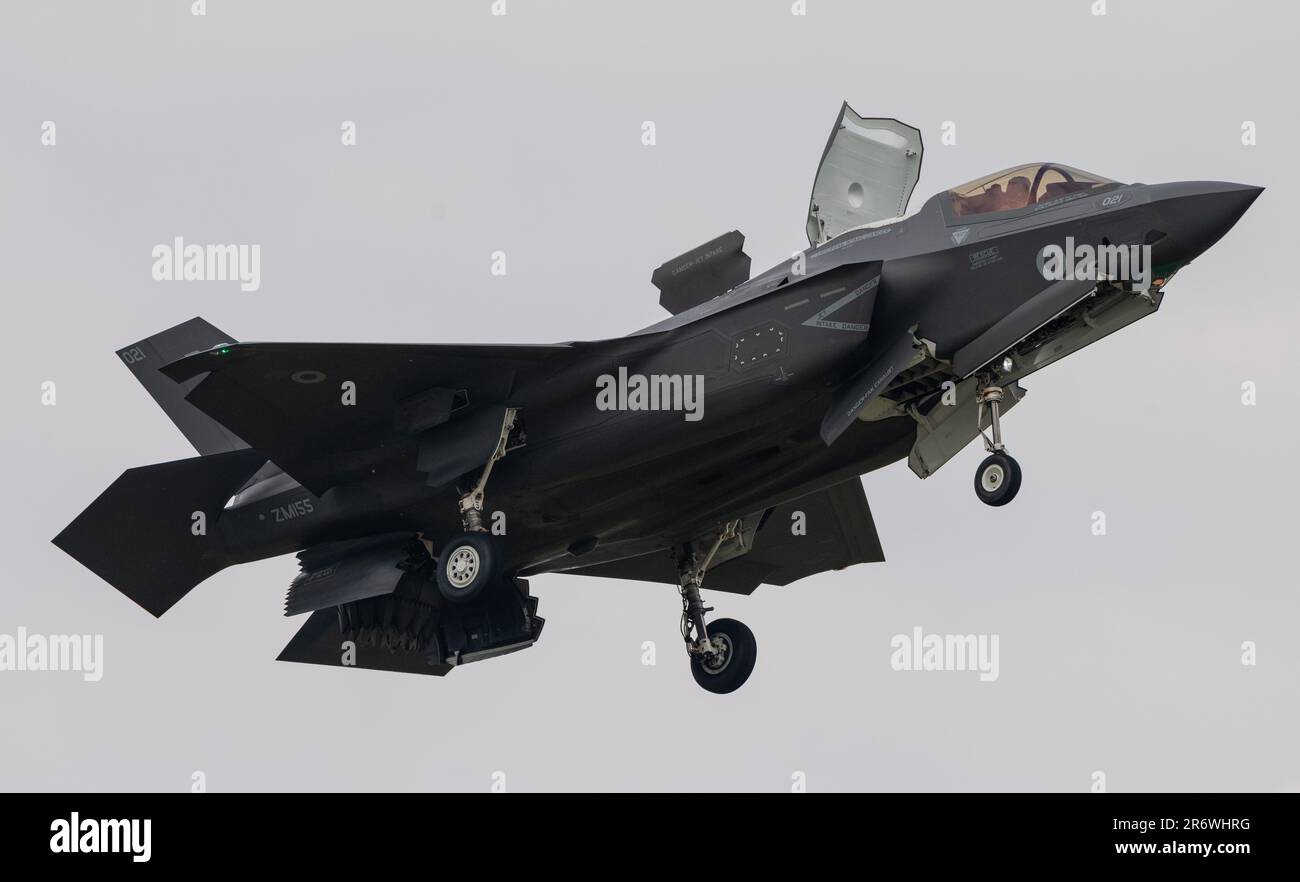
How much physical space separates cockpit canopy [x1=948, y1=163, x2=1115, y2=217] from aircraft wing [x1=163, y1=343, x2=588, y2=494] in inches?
196

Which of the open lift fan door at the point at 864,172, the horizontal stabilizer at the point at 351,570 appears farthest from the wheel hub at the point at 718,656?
the open lift fan door at the point at 864,172

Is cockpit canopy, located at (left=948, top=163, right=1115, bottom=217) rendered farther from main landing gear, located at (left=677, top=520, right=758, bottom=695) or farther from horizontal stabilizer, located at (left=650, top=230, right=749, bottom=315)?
main landing gear, located at (left=677, top=520, right=758, bottom=695)

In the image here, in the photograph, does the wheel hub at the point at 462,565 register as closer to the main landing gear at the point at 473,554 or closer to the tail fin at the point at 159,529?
the main landing gear at the point at 473,554

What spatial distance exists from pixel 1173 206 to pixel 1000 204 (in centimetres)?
213

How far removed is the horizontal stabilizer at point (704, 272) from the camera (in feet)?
85.5

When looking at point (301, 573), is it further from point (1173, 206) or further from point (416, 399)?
point (1173, 206)

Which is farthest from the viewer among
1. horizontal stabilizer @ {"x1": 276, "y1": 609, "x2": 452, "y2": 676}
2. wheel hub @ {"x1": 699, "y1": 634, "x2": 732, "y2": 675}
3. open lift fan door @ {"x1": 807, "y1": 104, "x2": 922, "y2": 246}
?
wheel hub @ {"x1": 699, "y1": 634, "x2": 732, "y2": 675}

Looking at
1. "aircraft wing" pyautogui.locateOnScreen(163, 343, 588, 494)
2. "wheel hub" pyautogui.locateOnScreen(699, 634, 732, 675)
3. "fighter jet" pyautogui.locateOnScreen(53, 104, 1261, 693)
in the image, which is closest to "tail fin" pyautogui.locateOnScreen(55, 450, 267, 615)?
"fighter jet" pyautogui.locateOnScreen(53, 104, 1261, 693)

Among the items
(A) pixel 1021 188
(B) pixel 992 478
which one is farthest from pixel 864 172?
(B) pixel 992 478

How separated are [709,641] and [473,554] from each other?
5130 millimetres

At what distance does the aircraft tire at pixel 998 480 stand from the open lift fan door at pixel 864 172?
5061 millimetres

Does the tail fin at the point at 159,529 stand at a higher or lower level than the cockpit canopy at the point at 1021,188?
lower

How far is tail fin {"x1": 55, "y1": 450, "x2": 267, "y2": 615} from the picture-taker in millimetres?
26391

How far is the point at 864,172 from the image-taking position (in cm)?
2647
